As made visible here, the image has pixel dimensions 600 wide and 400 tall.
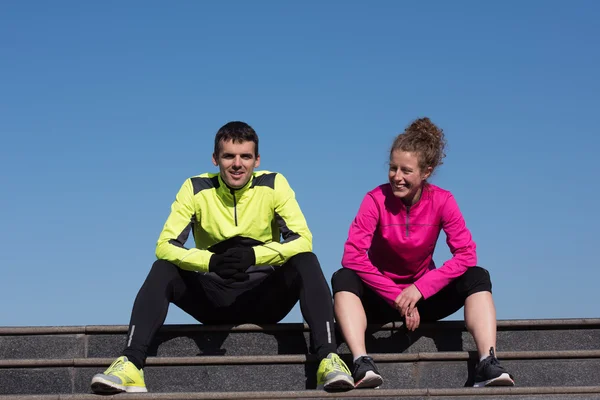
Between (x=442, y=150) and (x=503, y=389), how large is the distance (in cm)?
142

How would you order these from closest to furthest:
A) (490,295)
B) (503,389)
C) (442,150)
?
(503,389), (490,295), (442,150)

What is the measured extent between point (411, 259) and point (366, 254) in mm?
290

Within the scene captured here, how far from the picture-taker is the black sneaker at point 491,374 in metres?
4.08

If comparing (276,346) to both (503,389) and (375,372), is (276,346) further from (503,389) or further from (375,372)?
(503,389)

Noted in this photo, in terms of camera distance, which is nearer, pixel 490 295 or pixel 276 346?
pixel 490 295

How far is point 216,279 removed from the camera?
185 inches

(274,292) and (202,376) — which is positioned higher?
(274,292)

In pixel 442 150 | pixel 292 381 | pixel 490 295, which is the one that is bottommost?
pixel 292 381

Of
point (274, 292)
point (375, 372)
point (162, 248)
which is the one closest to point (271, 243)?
point (274, 292)

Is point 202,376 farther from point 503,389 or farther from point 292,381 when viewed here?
point 503,389

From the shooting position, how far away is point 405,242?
4.63 m

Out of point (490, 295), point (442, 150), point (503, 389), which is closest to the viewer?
point (503, 389)

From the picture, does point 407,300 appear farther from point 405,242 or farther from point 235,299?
point 235,299

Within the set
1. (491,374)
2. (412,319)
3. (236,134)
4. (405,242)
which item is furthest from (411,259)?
(236,134)
